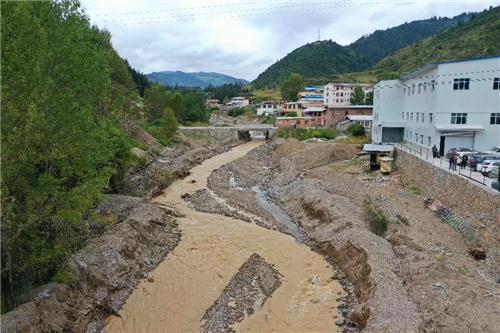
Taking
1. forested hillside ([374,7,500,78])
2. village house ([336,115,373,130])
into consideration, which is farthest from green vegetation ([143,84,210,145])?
forested hillside ([374,7,500,78])

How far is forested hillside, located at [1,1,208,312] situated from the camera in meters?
13.8

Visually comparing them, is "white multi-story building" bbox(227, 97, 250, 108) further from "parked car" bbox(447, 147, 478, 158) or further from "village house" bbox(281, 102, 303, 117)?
"parked car" bbox(447, 147, 478, 158)

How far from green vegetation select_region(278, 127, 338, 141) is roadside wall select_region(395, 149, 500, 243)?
1055 inches

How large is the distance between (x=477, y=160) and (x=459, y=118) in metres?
10.0

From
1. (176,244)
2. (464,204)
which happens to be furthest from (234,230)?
(464,204)

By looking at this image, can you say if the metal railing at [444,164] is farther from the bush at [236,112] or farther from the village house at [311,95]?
the bush at [236,112]

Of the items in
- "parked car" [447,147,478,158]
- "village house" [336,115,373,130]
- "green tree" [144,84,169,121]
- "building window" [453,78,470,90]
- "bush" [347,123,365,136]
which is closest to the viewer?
→ "parked car" [447,147,478,158]

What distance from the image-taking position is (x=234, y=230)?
28.9 meters

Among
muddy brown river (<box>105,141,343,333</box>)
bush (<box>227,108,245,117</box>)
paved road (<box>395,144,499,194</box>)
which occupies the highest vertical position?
bush (<box>227,108,245,117</box>)

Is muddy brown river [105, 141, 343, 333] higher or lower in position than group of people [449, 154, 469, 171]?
lower

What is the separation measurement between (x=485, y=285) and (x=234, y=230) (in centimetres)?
1543

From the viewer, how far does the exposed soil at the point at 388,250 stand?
1616 cm

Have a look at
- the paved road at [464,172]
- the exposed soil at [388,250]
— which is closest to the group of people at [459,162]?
the paved road at [464,172]

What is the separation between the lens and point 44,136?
15.6 meters
